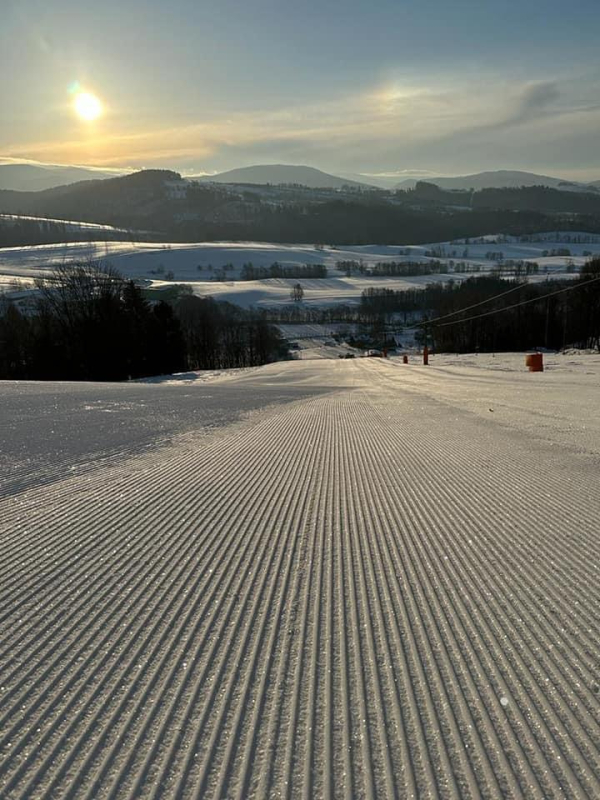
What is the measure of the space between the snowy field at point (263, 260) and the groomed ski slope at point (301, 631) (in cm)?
10667

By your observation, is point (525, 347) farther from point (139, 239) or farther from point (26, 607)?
point (139, 239)

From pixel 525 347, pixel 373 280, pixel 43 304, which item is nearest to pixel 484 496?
pixel 43 304

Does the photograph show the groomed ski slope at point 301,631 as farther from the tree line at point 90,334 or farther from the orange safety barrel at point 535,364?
the tree line at point 90,334

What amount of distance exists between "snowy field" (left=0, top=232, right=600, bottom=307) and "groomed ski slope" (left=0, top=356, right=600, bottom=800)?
350ft

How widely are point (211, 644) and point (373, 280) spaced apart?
471 feet

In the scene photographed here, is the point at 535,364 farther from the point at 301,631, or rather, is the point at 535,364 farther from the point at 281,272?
the point at 281,272

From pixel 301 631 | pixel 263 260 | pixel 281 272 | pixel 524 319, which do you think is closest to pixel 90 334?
pixel 301 631

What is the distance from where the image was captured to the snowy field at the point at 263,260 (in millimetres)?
118562

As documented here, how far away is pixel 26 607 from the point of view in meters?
1.94

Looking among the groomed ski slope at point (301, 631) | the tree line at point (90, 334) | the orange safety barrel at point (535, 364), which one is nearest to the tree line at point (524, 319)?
the orange safety barrel at point (535, 364)

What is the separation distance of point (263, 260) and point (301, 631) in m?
162

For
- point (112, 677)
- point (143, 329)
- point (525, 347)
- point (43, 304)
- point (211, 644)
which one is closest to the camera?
point (112, 677)

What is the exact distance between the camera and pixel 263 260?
157125 millimetres

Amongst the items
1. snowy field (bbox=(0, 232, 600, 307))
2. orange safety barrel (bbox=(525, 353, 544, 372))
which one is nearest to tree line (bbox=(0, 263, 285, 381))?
orange safety barrel (bbox=(525, 353, 544, 372))
